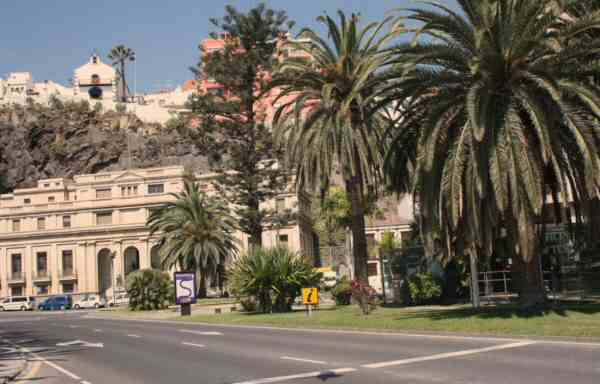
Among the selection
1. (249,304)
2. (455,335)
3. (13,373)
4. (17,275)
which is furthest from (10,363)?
(17,275)

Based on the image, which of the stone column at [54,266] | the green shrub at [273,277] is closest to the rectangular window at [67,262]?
the stone column at [54,266]

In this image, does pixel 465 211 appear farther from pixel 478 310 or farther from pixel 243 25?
pixel 243 25

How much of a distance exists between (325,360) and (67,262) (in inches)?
3299

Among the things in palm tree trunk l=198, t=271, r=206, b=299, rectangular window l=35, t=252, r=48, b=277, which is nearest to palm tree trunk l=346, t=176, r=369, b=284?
palm tree trunk l=198, t=271, r=206, b=299

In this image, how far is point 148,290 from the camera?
2004 inches

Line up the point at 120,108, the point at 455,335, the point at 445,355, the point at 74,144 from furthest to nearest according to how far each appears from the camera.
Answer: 1. the point at 120,108
2. the point at 74,144
3. the point at 455,335
4. the point at 445,355

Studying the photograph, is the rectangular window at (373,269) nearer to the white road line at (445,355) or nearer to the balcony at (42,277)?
the balcony at (42,277)

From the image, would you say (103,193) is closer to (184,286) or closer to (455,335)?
(184,286)

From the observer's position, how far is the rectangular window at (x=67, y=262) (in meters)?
92.6

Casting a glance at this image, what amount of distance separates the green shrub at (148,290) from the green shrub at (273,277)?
16289mm

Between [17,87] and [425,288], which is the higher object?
[17,87]

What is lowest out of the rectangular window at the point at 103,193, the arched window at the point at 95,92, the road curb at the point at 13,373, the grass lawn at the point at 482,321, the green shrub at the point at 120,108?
the road curb at the point at 13,373

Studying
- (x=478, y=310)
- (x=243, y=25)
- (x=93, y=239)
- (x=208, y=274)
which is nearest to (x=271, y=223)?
(x=243, y=25)

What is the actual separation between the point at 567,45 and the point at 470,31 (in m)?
2.91
